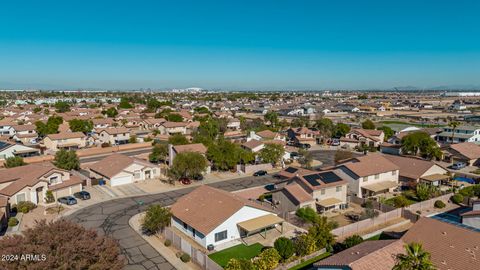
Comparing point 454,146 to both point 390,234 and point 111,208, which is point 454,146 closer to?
point 390,234

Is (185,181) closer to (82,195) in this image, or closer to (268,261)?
(82,195)

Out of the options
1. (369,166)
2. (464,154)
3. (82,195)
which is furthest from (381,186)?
(82,195)

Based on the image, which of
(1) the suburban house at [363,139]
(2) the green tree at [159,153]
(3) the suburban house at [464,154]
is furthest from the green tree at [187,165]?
(3) the suburban house at [464,154]

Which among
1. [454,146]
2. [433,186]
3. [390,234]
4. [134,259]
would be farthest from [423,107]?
[134,259]

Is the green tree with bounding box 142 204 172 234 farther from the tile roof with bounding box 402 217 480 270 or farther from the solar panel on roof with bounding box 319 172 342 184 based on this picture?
the tile roof with bounding box 402 217 480 270

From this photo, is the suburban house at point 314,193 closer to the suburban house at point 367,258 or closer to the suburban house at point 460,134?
the suburban house at point 367,258

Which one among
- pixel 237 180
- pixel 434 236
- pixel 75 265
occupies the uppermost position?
pixel 75 265
